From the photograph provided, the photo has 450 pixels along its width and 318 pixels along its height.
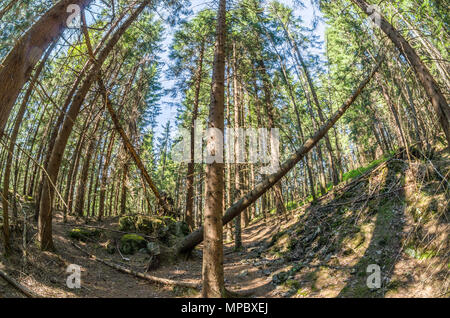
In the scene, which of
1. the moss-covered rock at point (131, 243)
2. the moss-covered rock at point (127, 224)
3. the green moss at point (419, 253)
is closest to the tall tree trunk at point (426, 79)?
the green moss at point (419, 253)

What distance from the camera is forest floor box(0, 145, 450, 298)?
429 cm

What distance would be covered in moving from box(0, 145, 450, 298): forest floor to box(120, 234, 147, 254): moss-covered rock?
2.10 ft

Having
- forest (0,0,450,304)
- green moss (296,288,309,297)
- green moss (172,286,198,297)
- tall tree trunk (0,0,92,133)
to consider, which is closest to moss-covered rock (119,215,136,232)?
forest (0,0,450,304)

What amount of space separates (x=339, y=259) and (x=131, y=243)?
7.91 metres

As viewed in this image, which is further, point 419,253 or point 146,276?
point 146,276

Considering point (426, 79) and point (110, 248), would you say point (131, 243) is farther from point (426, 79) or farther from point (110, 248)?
point (426, 79)

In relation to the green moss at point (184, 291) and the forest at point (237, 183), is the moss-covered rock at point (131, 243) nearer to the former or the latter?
the forest at point (237, 183)

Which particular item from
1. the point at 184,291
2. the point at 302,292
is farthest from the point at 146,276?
the point at 302,292

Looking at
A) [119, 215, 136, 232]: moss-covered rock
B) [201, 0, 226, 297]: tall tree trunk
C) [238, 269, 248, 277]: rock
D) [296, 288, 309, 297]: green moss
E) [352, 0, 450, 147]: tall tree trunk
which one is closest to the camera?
[352, 0, 450, 147]: tall tree trunk

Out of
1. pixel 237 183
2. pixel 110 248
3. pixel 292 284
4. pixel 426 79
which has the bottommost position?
pixel 292 284

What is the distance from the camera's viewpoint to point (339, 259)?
5.98m

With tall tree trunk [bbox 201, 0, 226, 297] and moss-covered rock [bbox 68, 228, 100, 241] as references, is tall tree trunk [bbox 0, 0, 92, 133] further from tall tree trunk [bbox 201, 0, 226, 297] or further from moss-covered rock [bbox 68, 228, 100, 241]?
moss-covered rock [bbox 68, 228, 100, 241]
